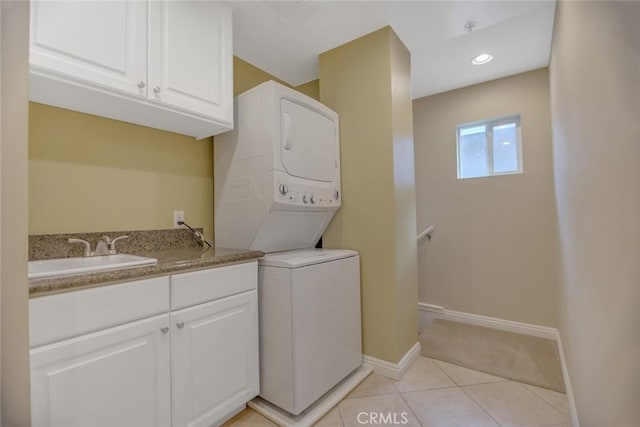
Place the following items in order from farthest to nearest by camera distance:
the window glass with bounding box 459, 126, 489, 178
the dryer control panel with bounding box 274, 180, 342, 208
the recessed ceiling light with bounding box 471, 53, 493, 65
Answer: the window glass with bounding box 459, 126, 489, 178
the recessed ceiling light with bounding box 471, 53, 493, 65
the dryer control panel with bounding box 274, 180, 342, 208

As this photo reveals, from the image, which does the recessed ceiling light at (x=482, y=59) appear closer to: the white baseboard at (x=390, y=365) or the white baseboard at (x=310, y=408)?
the white baseboard at (x=390, y=365)

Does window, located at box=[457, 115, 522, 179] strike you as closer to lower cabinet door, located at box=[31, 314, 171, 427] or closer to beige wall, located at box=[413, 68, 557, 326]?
beige wall, located at box=[413, 68, 557, 326]

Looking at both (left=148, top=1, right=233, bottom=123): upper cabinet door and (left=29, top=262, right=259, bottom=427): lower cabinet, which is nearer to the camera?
(left=29, top=262, right=259, bottom=427): lower cabinet

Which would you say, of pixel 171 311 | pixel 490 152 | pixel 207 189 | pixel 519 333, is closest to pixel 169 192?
pixel 207 189

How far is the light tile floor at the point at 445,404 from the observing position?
1.47 m

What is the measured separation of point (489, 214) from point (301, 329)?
7.35 ft

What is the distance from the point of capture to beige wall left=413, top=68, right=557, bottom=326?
8.19ft

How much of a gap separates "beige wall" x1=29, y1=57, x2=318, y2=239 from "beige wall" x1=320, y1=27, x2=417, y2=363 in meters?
1.05

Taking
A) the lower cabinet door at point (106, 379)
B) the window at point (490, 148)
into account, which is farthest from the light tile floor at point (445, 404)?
the window at point (490, 148)

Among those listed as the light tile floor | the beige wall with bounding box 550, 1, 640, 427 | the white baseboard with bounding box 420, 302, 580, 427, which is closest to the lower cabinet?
the light tile floor

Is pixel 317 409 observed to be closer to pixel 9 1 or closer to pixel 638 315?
pixel 638 315

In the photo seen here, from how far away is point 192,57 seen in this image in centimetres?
152

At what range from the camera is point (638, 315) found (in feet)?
2.00

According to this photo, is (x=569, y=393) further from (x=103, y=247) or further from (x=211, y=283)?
(x=103, y=247)
